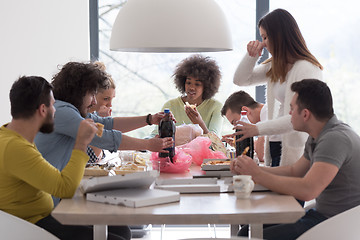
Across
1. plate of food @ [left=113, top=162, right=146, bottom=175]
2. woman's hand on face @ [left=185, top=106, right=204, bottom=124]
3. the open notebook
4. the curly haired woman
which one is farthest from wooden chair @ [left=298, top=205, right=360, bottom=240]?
the curly haired woman

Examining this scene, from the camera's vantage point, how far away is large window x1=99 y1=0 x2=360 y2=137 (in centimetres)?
462

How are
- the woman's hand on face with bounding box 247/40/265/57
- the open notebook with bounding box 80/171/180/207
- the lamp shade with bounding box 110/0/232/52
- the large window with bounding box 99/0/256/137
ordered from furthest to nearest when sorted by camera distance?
the large window with bounding box 99/0/256/137 < the woman's hand on face with bounding box 247/40/265/57 < the lamp shade with bounding box 110/0/232/52 < the open notebook with bounding box 80/171/180/207

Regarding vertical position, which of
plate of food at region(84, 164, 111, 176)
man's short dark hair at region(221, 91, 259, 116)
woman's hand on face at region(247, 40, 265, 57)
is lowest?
plate of food at region(84, 164, 111, 176)

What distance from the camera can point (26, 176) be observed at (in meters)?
1.79

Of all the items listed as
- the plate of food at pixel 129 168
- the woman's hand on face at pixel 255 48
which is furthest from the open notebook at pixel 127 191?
the woman's hand on face at pixel 255 48

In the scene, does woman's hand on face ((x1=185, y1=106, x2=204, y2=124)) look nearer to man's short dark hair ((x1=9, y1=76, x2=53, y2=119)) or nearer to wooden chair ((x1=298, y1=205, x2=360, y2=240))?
man's short dark hair ((x1=9, y1=76, x2=53, y2=119))

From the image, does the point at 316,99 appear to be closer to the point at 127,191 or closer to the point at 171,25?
the point at 171,25

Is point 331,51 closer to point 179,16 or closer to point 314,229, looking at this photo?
point 179,16

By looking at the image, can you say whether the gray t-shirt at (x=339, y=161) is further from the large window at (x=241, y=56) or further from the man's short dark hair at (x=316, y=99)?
the large window at (x=241, y=56)

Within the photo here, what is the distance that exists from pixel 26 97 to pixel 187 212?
2.54 ft

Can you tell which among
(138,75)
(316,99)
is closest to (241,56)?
(138,75)

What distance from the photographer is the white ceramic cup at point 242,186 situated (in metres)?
1.77

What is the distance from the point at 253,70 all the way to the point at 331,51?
6.82 feet

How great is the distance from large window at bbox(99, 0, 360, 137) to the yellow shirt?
2899mm
